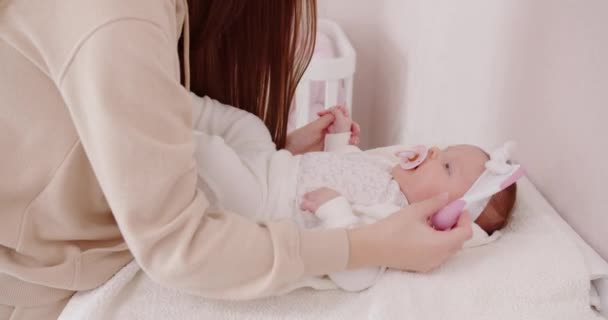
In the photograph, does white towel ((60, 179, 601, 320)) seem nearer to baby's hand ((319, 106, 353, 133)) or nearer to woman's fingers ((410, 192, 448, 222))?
woman's fingers ((410, 192, 448, 222))

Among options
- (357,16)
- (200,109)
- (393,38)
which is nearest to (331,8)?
(357,16)

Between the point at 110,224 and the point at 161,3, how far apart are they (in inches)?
11.4

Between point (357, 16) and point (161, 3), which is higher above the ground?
point (161, 3)

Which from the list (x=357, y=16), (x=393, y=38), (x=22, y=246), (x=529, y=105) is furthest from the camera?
(x=357, y=16)

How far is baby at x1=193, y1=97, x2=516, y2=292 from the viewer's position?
89 centimetres

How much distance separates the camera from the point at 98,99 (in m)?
0.60

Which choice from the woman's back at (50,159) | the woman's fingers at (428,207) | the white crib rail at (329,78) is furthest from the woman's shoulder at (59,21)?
the white crib rail at (329,78)

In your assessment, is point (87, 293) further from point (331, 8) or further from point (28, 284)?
point (331, 8)

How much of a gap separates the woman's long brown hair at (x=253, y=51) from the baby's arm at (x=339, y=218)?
10.5 inches

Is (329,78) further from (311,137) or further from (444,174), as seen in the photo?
(444,174)

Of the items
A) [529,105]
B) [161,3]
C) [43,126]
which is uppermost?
[161,3]

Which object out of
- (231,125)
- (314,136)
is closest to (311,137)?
(314,136)

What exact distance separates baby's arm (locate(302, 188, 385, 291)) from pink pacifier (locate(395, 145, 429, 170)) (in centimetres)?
15

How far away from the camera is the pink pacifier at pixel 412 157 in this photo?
0.99 meters
